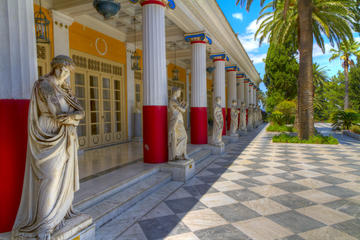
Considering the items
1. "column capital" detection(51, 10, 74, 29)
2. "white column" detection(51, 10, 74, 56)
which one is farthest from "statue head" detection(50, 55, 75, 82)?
Answer: "column capital" detection(51, 10, 74, 29)

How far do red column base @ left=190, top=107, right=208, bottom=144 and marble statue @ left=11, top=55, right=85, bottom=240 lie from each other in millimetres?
5730

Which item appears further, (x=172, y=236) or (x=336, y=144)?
(x=336, y=144)

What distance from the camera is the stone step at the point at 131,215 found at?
2.77m

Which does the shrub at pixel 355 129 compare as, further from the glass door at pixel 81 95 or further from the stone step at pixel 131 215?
the glass door at pixel 81 95

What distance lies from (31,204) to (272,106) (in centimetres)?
2044

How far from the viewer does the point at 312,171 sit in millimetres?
5590

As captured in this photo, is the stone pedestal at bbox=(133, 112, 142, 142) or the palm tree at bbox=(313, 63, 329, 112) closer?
the stone pedestal at bbox=(133, 112, 142, 142)

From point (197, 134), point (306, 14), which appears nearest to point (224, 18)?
point (306, 14)

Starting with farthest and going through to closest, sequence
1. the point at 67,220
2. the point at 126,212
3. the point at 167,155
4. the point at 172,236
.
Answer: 1. the point at 167,155
2. the point at 126,212
3. the point at 172,236
4. the point at 67,220

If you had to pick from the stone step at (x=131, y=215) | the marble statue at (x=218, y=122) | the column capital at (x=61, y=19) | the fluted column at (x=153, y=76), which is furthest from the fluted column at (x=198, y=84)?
the column capital at (x=61, y=19)

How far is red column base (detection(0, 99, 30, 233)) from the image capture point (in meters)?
2.27

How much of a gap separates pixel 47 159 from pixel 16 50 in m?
1.26

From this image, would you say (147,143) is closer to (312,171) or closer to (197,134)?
(197,134)

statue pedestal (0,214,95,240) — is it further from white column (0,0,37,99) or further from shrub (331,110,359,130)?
shrub (331,110,359,130)
